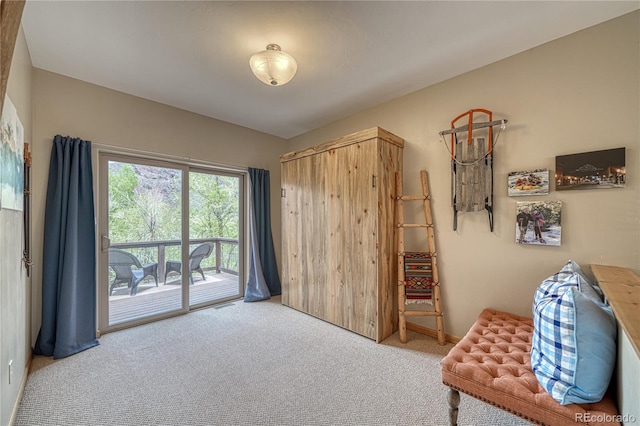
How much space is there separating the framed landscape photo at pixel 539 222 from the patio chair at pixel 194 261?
3.68 metres

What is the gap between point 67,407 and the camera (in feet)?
5.58

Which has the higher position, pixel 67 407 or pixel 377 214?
pixel 377 214

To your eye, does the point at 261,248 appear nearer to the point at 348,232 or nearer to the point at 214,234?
the point at 214,234

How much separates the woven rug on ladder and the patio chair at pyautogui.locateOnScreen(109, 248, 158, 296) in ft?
10.0

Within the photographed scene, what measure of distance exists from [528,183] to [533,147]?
303mm

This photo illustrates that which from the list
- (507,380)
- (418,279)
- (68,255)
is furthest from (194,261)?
(507,380)

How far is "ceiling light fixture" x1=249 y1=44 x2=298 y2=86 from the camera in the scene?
1.90m

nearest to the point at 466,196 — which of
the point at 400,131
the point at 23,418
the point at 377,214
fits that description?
the point at 377,214

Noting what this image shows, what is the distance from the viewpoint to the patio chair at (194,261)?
3.32 m

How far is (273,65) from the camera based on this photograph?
192cm

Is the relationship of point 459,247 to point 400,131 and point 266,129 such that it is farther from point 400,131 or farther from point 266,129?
point 266,129

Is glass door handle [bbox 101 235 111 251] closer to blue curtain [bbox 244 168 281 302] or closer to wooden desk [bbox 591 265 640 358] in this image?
A: blue curtain [bbox 244 168 281 302]

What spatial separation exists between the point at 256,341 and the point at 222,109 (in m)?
2.82

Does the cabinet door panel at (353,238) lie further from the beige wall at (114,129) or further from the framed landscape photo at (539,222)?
the beige wall at (114,129)
